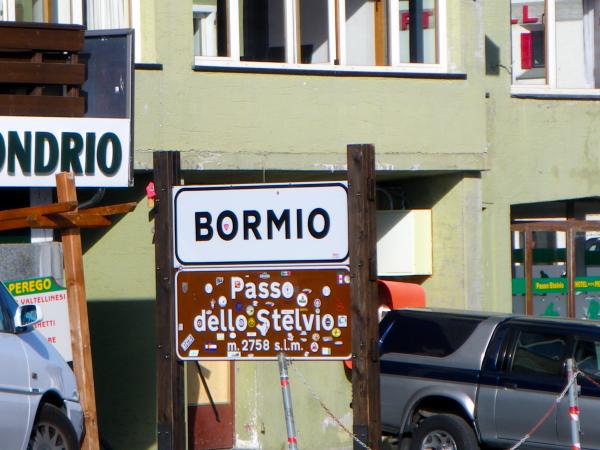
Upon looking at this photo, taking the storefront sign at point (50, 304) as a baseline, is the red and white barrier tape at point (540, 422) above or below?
below

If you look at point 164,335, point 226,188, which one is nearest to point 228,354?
point 164,335

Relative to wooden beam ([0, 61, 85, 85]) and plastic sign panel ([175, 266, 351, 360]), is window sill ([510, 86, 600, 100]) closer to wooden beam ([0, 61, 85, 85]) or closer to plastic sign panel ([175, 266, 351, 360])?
wooden beam ([0, 61, 85, 85])

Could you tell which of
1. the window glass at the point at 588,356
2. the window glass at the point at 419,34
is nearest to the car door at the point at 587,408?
the window glass at the point at 588,356

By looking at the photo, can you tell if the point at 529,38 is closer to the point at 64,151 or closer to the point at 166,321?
the point at 64,151

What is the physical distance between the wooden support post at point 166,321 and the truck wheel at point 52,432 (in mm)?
1231

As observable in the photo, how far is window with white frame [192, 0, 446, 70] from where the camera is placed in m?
13.8

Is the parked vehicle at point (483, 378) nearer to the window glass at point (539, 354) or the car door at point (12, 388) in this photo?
the window glass at point (539, 354)

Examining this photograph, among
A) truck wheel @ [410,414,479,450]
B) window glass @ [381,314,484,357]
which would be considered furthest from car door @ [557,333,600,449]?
window glass @ [381,314,484,357]

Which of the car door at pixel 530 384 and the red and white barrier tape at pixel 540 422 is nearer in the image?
the red and white barrier tape at pixel 540 422

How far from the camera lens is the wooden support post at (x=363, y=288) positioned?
27.3 feet

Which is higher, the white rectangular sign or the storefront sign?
the white rectangular sign

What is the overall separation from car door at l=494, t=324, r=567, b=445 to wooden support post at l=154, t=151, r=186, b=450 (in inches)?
164

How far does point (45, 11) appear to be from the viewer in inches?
517

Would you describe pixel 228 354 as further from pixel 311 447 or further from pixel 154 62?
pixel 311 447
